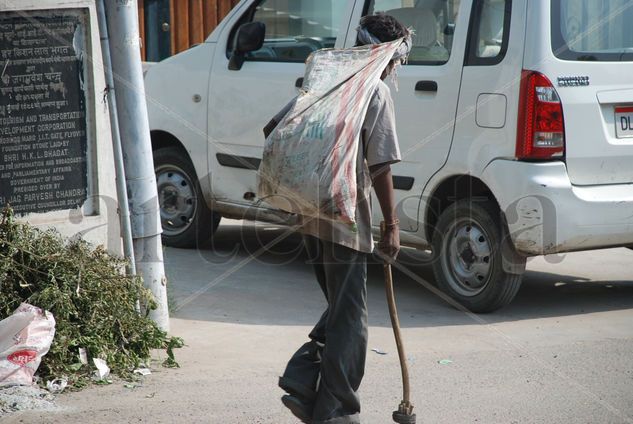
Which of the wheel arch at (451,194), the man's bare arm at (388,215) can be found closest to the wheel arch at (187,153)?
the wheel arch at (451,194)

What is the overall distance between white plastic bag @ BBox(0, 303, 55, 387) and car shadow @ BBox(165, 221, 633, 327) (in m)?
1.64

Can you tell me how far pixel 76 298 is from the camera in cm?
526

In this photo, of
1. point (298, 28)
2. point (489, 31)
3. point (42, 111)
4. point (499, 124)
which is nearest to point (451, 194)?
point (499, 124)

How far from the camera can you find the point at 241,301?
6.96 metres

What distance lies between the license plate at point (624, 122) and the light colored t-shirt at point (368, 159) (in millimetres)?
2497

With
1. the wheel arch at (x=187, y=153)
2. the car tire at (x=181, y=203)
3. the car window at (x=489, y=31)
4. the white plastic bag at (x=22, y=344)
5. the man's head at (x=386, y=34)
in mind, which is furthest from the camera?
the car tire at (x=181, y=203)

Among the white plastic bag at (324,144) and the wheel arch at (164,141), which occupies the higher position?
the white plastic bag at (324,144)

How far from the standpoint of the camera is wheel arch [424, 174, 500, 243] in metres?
6.65

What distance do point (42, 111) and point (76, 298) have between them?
1.11 metres

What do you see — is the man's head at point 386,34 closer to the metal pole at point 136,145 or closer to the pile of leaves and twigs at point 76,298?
the metal pole at point 136,145

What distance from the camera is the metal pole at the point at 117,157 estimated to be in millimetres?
5633

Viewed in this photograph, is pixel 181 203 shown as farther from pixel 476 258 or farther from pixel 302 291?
pixel 476 258

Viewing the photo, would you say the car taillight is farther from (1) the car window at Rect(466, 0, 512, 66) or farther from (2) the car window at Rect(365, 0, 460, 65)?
(2) the car window at Rect(365, 0, 460, 65)

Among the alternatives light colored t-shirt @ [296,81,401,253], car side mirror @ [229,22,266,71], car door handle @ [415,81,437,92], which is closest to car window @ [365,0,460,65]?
car door handle @ [415,81,437,92]
